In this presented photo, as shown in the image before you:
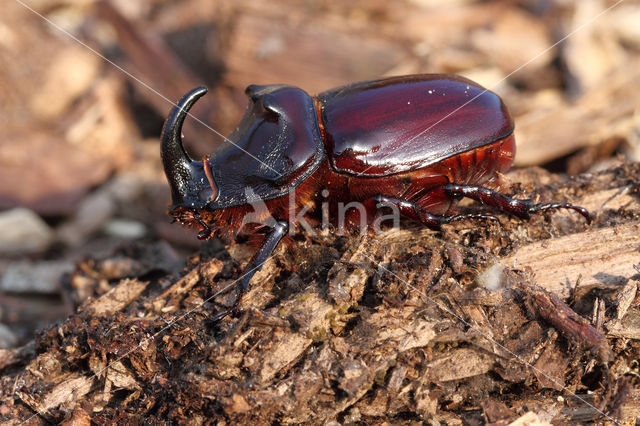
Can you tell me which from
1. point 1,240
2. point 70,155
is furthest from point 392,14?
point 1,240

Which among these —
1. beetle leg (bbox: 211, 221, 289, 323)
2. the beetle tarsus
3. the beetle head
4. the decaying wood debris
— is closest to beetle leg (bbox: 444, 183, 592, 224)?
the beetle tarsus

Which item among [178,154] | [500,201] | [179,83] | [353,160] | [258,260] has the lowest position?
[258,260]

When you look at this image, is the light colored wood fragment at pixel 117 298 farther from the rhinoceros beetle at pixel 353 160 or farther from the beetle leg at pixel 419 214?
the beetle leg at pixel 419 214

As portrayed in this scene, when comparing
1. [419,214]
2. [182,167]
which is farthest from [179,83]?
[419,214]

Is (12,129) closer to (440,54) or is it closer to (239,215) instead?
(239,215)

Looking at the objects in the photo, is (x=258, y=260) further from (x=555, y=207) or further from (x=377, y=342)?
(x=555, y=207)

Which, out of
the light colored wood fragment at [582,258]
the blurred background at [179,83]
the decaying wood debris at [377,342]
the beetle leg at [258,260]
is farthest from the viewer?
the blurred background at [179,83]

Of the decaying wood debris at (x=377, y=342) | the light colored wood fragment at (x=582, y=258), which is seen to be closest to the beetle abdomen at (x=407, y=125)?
the decaying wood debris at (x=377, y=342)
